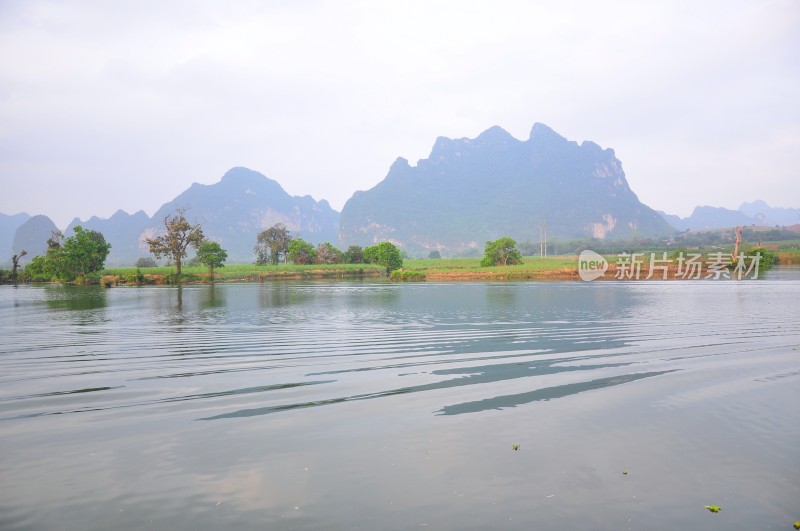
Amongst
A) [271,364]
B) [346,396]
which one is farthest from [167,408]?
[271,364]

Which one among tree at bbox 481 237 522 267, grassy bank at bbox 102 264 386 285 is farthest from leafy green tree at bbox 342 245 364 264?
tree at bbox 481 237 522 267

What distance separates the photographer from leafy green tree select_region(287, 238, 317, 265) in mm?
105869

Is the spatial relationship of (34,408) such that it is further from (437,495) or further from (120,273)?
(120,273)

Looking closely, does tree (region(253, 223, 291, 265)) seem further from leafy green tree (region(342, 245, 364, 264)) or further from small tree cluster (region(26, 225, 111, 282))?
small tree cluster (region(26, 225, 111, 282))

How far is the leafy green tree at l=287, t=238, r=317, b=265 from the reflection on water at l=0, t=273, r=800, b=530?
88.4 metres

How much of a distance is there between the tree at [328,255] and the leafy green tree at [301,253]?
145 centimetres

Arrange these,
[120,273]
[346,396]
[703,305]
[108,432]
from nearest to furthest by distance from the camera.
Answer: [108,432] → [346,396] → [703,305] → [120,273]

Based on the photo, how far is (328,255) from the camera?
109m

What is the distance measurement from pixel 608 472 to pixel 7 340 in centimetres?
2208

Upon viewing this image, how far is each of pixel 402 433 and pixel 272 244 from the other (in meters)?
106

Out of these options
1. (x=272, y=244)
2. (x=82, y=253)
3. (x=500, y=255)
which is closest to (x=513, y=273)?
(x=500, y=255)

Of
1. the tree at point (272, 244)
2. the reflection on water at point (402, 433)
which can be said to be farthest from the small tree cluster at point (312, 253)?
the reflection on water at point (402, 433)

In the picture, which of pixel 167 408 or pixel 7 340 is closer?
pixel 167 408

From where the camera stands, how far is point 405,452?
739 cm
